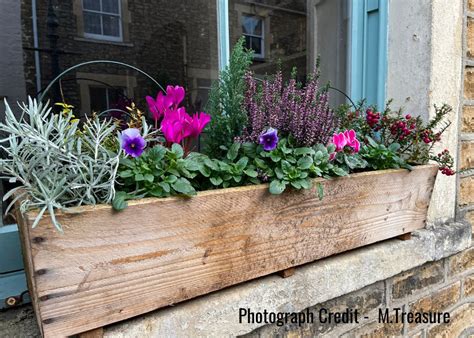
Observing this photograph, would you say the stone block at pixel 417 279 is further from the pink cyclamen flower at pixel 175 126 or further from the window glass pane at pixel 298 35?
the pink cyclamen flower at pixel 175 126

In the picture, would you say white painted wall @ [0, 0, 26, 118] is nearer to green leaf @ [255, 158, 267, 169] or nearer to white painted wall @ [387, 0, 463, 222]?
green leaf @ [255, 158, 267, 169]

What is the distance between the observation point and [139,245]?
740 mm

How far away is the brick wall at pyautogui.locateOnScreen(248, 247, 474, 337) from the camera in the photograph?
115 centimetres

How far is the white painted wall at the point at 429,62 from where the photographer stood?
1375 millimetres

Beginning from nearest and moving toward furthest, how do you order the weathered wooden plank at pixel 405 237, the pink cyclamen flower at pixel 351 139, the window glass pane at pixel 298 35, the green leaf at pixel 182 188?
the green leaf at pixel 182 188 < the pink cyclamen flower at pixel 351 139 < the weathered wooden plank at pixel 405 237 < the window glass pane at pixel 298 35

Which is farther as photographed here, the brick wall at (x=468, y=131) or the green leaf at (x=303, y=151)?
the brick wall at (x=468, y=131)

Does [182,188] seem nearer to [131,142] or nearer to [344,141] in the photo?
[131,142]

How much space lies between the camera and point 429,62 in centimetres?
137

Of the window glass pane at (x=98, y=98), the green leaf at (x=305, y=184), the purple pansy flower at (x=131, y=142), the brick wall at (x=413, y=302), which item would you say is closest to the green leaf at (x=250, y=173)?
the green leaf at (x=305, y=184)

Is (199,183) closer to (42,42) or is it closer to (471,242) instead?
(42,42)

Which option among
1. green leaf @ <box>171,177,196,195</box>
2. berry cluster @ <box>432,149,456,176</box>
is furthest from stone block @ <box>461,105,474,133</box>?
green leaf @ <box>171,177,196,195</box>

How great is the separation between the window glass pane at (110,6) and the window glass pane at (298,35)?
1.84 ft

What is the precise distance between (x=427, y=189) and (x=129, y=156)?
3.68 feet

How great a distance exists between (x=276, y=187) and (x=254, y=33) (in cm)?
121
